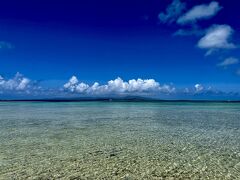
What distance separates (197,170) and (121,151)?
4.67 meters

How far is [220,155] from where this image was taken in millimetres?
14672

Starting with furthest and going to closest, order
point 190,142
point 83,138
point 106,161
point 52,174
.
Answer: point 83,138 < point 190,142 < point 106,161 < point 52,174

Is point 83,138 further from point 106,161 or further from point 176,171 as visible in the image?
point 176,171

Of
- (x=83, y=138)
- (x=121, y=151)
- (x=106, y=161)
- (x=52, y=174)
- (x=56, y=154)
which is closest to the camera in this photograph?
(x=52, y=174)

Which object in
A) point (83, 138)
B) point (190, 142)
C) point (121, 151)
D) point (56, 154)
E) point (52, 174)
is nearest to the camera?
point (52, 174)

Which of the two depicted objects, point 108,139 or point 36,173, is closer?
point 36,173

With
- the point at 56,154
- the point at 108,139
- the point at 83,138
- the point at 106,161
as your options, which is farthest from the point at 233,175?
the point at 83,138

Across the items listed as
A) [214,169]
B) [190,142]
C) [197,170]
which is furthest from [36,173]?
[190,142]

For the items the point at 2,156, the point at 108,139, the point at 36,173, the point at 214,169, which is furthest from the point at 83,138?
the point at 214,169

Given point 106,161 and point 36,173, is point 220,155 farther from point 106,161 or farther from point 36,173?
point 36,173

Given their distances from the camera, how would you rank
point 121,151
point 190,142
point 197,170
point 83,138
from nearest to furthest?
point 197,170
point 121,151
point 190,142
point 83,138

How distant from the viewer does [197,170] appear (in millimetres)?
11852

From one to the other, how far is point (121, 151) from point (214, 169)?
5052 millimetres

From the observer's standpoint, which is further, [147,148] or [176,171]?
[147,148]
